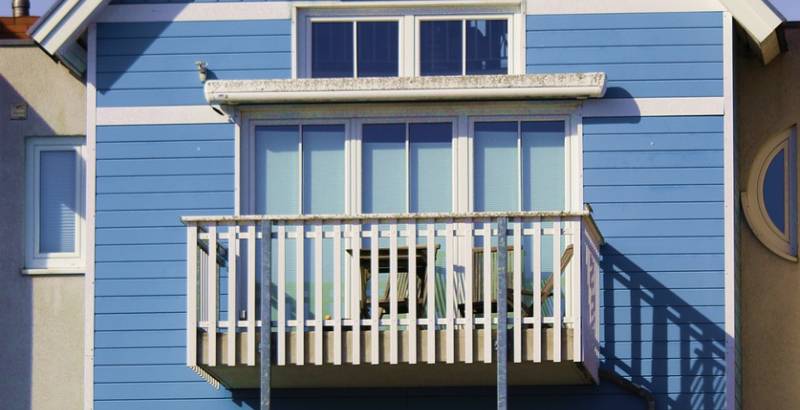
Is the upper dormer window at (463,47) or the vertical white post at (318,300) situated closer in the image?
the vertical white post at (318,300)

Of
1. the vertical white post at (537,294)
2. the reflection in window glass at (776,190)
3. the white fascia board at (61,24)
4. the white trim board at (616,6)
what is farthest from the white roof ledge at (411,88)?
the reflection in window glass at (776,190)

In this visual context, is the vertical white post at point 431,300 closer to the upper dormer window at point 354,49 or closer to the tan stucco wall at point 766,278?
the upper dormer window at point 354,49

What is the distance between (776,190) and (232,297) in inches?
216

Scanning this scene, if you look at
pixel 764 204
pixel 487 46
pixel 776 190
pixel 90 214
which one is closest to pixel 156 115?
pixel 90 214

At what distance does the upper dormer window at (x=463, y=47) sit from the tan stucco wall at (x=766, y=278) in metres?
2.37

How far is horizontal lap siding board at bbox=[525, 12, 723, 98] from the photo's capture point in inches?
742

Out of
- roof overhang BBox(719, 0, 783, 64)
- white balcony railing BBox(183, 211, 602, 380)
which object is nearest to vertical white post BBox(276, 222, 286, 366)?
white balcony railing BBox(183, 211, 602, 380)

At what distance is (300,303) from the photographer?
17312 millimetres

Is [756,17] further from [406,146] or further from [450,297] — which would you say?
[450,297]

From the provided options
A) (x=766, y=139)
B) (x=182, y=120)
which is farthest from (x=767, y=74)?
(x=182, y=120)

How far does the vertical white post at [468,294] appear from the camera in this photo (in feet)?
56.3

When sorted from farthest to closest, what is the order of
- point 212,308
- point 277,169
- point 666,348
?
point 277,169 → point 666,348 → point 212,308

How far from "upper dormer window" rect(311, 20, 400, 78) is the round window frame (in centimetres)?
351

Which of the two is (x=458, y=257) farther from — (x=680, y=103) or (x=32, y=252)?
(x=32, y=252)
